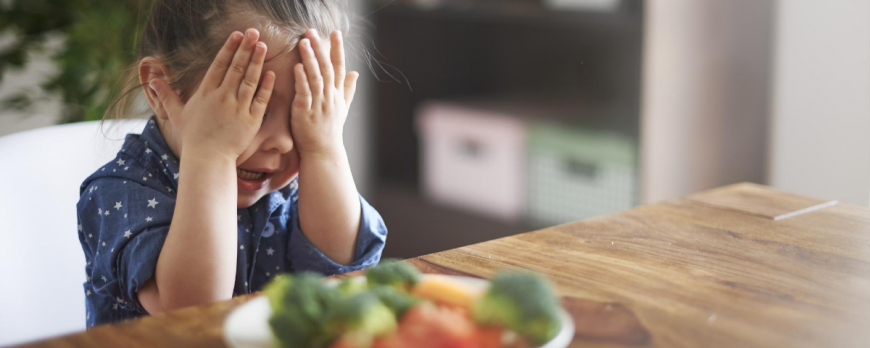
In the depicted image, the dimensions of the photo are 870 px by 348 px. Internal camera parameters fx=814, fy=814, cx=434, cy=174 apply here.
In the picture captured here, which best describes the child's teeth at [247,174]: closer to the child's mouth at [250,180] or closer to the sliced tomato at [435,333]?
the child's mouth at [250,180]

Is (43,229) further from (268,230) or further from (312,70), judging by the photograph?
(312,70)

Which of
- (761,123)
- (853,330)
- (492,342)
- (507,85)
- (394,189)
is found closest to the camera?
(492,342)

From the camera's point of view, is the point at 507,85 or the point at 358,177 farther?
the point at 358,177

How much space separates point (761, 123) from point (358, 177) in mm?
1474

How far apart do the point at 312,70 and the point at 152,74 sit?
19 cm

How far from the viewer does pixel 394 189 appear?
2.69m

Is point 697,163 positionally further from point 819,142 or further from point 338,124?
point 338,124

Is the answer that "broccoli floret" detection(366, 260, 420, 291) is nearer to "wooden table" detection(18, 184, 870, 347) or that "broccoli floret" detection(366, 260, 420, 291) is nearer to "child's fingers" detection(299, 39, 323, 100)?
"wooden table" detection(18, 184, 870, 347)

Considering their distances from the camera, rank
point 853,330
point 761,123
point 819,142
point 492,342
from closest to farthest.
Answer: point 492,342 < point 853,330 < point 819,142 < point 761,123

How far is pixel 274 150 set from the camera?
0.84 m

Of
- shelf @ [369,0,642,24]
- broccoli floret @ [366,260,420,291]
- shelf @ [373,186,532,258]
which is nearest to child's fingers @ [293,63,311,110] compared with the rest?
broccoli floret @ [366,260,420,291]

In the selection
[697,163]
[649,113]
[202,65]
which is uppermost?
[202,65]

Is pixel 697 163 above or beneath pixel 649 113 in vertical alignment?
beneath

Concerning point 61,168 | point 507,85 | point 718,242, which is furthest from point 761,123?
point 61,168
